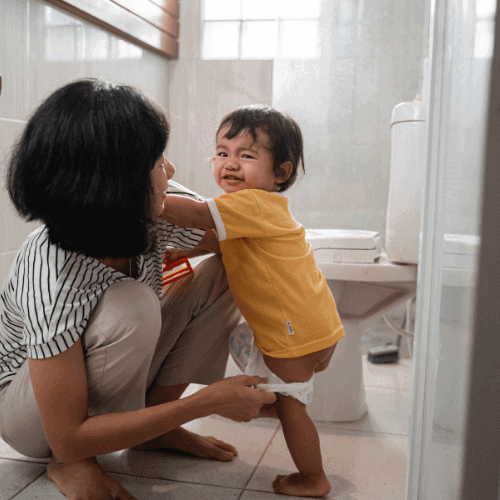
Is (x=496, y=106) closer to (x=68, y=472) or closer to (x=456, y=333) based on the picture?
(x=456, y=333)

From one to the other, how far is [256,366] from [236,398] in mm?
157

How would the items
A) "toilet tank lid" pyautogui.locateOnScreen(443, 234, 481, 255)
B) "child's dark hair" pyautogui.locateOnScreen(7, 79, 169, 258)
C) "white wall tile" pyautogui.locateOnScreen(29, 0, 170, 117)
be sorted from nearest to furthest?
1. "toilet tank lid" pyautogui.locateOnScreen(443, 234, 481, 255)
2. "child's dark hair" pyautogui.locateOnScreen(7, 79, 169, 258)
3. "white wall tile" pyautogui.locateOnScreen(29, 0, 170, 117)

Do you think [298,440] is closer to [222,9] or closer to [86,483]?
[86,483]

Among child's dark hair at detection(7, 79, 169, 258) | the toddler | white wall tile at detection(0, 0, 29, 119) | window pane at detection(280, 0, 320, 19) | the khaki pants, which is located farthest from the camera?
window pane at detection(280, 0, 320, 19)

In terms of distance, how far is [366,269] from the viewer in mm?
1320

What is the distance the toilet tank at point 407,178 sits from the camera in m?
1.34

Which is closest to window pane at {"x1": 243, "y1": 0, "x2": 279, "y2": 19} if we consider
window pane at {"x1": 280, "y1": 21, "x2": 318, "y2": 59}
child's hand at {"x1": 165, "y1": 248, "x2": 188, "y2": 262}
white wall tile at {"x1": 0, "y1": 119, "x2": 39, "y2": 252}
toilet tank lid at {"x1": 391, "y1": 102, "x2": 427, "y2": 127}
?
window pane at {"x1": 280, "y1": 21, "x2": 318, "y2": 59}

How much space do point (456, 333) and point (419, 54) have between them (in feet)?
6.12

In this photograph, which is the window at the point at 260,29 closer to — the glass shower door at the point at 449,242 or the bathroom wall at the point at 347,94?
the bathroom wall at the point at 347,94

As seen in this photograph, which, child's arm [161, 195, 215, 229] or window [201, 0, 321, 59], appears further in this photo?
window [201, 0, 321, 59]

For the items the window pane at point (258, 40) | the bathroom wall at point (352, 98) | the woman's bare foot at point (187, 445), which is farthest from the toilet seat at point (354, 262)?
the window pane at point (258, 40)

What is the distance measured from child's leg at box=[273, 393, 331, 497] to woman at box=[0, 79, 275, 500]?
0.09m

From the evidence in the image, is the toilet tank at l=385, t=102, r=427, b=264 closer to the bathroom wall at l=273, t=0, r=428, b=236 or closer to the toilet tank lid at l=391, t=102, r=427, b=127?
the toilet tank lid at l=391, t=102, r=427, b=127

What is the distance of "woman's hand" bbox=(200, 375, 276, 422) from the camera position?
0.84m
